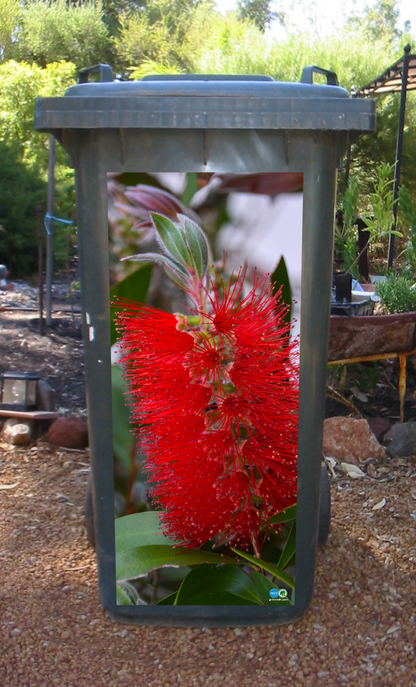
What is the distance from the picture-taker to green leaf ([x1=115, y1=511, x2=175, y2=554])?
185 cm

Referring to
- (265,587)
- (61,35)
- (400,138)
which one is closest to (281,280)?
(265,587)

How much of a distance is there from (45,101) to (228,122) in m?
0.45

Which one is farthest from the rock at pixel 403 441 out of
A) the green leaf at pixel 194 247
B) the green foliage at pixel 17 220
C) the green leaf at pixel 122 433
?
the green foliage at pixel 17 220

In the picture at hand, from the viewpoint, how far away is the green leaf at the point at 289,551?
1.85 meters

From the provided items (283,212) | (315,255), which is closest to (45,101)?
(283,212)

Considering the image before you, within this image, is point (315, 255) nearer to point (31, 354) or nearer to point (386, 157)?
point (31, 354)

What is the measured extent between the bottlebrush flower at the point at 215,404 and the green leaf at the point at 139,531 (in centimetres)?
3

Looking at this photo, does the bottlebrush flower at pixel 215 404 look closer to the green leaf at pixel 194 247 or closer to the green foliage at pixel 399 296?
the green leaf at pixel 194 247

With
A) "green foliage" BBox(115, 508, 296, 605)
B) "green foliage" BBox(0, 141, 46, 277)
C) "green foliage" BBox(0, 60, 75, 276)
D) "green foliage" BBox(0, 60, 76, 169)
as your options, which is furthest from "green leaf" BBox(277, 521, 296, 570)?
"green foliage" BBox(0, 60, 76, 169)

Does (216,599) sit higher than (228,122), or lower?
lower

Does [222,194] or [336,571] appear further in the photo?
[336,571]

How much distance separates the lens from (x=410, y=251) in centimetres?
499

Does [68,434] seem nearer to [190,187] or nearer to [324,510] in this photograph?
[324,510]

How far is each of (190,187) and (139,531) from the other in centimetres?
98
